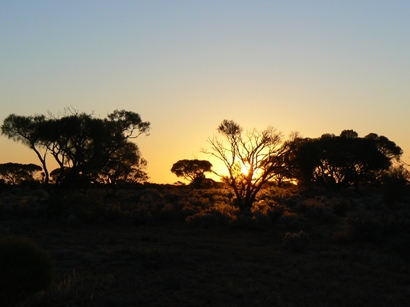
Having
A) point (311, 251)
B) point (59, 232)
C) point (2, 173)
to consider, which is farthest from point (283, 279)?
point (2, 173)

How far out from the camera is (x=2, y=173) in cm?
8694

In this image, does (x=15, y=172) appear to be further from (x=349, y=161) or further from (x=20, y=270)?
(x=20, y=270)

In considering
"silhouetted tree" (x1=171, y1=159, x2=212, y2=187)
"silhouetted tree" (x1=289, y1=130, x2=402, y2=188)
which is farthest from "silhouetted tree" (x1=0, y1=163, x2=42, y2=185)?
"silhouetted tree" (x1=289, y1=130, x2=402, y2=188)

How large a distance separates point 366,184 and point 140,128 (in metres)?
36.1

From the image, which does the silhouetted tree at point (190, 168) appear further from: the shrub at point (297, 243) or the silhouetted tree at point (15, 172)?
the shrub at point (297, 243)

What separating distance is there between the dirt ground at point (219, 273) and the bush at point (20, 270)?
29.1 inches

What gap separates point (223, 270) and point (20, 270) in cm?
718

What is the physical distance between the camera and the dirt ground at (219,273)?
11.8 metres

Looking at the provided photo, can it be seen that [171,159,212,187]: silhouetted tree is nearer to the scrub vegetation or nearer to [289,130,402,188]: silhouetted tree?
[289,130,402,188]: silhouetted tree

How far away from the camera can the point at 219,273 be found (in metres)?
14.9

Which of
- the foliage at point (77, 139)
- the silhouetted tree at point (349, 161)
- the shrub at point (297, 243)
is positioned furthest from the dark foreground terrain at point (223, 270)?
the silhouetted tree at point (349, 161)

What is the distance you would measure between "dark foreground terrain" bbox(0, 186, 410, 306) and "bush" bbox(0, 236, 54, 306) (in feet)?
2.48

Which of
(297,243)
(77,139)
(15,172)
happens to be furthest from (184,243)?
(15,172)

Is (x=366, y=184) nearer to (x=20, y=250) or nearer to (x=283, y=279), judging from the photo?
(x=283, y=279)
